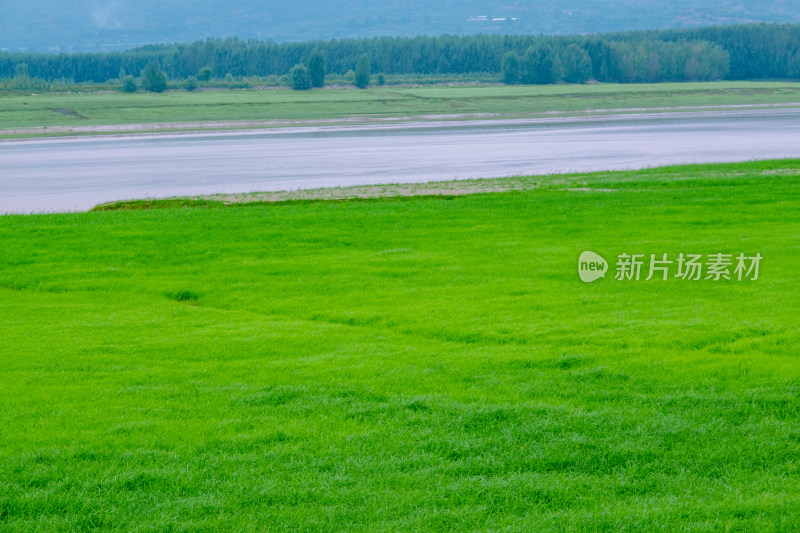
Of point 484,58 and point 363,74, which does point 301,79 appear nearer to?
point 363,74

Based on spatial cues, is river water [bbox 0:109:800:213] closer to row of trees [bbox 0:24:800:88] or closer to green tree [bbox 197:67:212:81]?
green tree [bbox 197:67:212:81]

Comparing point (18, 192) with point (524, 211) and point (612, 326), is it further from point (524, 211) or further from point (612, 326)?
point (612, 326)

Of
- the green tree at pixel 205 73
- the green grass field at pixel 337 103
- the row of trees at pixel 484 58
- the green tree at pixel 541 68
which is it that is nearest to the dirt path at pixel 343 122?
the green grass field at pixel 337 103

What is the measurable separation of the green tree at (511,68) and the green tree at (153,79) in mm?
48515

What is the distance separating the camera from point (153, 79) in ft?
338

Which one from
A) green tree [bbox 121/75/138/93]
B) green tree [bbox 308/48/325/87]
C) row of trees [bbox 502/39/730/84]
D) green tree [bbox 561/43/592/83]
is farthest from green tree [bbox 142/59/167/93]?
green tree [bbox 561/43/592/83]

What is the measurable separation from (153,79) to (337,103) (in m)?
28.6

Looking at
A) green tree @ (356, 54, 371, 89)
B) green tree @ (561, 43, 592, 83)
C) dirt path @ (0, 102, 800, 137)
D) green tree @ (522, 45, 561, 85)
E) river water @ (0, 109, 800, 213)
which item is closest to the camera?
river water @ (0, 109, 800, 213)

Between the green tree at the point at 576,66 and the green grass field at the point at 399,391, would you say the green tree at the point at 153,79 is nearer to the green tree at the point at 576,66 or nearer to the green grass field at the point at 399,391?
the green tree at the point at 576,66

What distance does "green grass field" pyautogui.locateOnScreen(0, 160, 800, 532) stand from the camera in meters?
5.80

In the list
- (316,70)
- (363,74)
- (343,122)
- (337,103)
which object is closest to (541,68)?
(363,74)

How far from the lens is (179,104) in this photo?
8288cm

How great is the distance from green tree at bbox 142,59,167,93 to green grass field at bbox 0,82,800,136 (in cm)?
191

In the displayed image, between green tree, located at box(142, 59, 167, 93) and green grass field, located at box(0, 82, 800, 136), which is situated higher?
green tree, located at box(142, 59, 167, 93)
